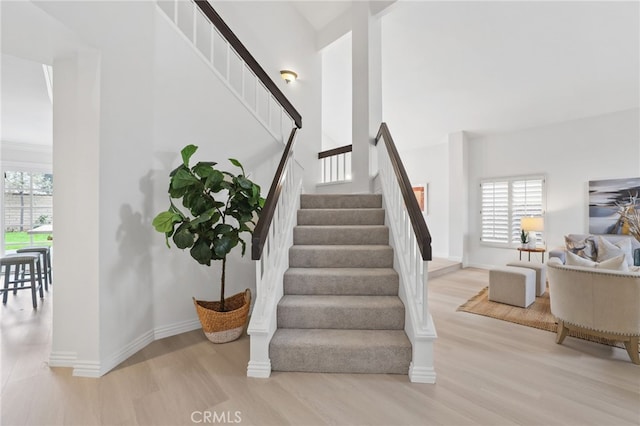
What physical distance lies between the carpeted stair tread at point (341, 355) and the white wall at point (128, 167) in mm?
1233

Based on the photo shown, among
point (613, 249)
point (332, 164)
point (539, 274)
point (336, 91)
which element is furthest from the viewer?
point (336, 91)

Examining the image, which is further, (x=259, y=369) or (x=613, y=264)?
(x=613, y=264)

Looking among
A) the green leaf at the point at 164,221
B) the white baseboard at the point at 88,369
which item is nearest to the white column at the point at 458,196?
the green leaf at the point at 164,221

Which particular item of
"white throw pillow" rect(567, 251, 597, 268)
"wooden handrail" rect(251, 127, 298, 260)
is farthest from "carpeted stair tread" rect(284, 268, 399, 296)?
"white throw pillow" rect(567, 251, 597, 268)

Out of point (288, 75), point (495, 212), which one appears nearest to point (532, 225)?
point (495, 212)

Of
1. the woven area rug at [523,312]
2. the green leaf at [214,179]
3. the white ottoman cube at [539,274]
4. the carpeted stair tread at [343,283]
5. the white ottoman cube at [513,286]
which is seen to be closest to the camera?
the green leaf at [214,179]

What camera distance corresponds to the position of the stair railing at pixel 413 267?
182 cm

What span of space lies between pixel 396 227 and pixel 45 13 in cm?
291

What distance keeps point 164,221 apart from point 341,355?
5.57 feet

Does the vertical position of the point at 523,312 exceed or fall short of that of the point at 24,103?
it falls short

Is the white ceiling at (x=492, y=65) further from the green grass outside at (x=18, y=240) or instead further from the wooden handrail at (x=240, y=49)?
the wooden handrail at (x=240, y=49)

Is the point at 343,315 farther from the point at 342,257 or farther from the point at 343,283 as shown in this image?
the point at 342,257

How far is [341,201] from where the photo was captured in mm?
3430

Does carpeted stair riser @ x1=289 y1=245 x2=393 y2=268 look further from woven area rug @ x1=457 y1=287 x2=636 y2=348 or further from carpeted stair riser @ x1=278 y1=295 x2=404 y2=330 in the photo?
woven area rug @ x1=457 y1=287 x2=636 y2=348
